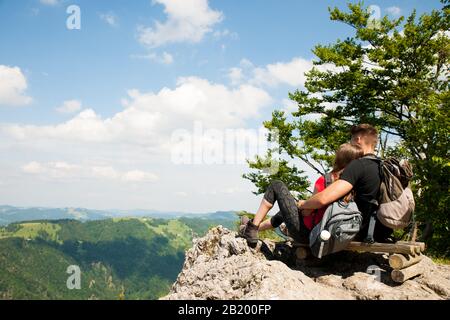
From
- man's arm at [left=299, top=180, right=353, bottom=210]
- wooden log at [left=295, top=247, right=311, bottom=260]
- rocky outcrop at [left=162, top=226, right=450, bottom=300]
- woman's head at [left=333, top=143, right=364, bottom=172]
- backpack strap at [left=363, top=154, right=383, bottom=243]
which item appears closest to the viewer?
rocky outcrop at [left=162, top=226, right=450, bottom=300]

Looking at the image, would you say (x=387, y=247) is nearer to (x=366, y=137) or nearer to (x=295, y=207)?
(x=295, y=207)

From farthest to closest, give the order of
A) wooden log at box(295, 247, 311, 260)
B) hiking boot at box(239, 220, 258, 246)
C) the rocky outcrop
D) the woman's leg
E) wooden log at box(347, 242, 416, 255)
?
hiking boot at box(239, 220, 258, 246) → wooden log at box(295, 247, 311, 260) → the woman's leg → wooden log at box(347, 242, 416, 255) → the rocky outcrop

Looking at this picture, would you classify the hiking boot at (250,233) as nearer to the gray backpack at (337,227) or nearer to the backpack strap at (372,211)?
the gray backpack at (337,227)

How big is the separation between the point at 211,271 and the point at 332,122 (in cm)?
1952

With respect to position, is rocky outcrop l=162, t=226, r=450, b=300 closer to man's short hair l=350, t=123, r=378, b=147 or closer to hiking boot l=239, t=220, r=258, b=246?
hiking boot l=239, t=220, r=258, b=246

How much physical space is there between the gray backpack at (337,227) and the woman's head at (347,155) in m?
0.71

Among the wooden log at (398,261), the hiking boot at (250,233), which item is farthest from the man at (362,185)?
the hiking boot at (250,233)

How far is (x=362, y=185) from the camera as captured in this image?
579cm

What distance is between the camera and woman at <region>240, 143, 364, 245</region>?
6.05m

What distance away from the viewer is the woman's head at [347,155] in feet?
19.6

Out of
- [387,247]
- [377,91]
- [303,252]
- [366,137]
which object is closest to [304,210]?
[303,252]

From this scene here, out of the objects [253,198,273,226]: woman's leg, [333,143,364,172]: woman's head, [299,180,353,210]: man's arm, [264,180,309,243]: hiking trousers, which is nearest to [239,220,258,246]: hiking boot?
[253,198,273,226]: woman's leg

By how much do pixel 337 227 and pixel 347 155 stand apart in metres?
1.23
